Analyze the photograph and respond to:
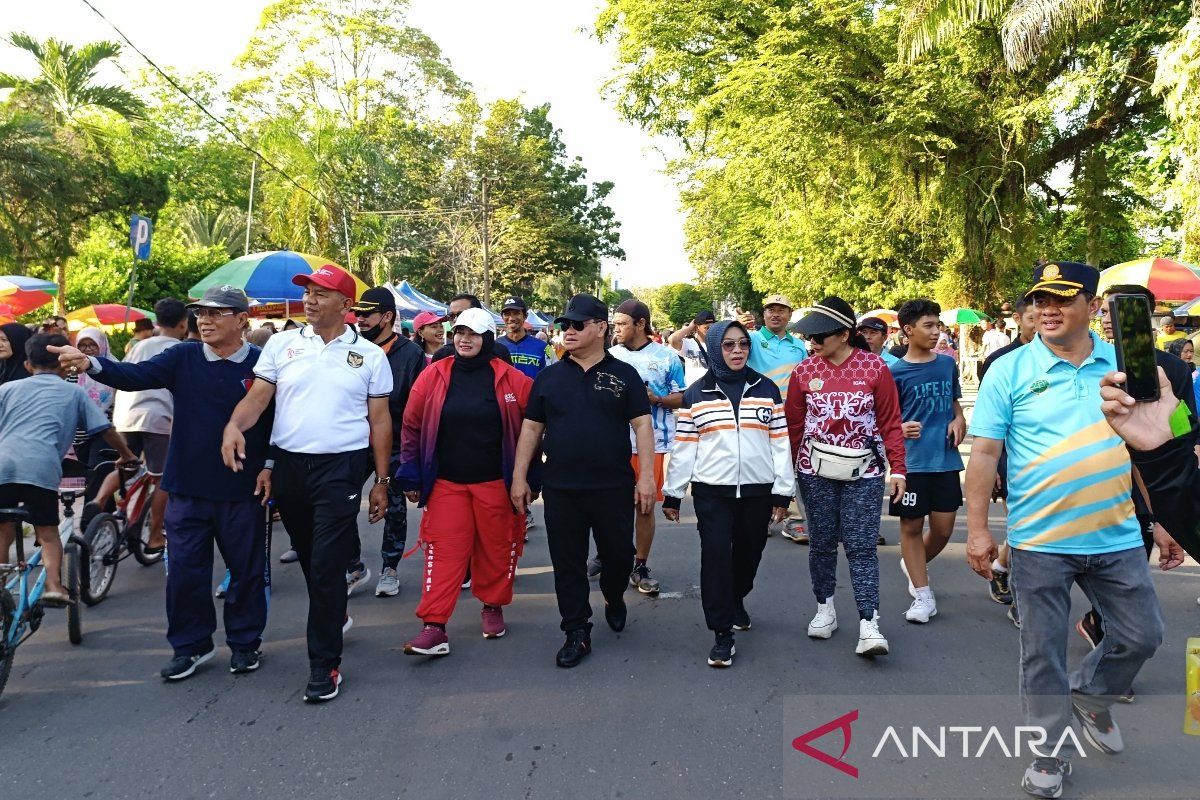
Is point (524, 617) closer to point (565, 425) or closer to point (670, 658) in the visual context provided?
point (670, 658)

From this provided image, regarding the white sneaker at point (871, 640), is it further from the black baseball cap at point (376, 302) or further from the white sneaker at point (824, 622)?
the black baseball cap at point (376, 302)

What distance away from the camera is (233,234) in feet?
131

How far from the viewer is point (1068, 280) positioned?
2.99 meters

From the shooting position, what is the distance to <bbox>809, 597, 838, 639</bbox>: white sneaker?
470cm

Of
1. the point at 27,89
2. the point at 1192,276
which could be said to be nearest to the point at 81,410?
the point at 1192,276

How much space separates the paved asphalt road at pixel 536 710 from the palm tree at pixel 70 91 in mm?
20025

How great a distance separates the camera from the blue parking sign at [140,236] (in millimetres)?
9811

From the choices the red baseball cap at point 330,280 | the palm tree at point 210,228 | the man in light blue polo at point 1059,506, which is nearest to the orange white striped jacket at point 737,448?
the man in light blue polo at point 1059,506

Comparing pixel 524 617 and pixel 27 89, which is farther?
pixel 27 89

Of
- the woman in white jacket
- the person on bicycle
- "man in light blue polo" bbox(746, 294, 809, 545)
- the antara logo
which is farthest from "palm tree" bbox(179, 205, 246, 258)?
the antara logo

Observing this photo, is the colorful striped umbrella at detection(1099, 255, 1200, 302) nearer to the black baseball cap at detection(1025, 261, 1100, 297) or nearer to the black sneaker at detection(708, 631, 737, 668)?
the black baseball cap at detection(1025, 261, 1100, 297)

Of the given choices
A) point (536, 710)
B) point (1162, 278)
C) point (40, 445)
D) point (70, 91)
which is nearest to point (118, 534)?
point (40, 445)

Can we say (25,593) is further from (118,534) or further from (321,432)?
(321,432)

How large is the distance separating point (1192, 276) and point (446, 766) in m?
9.10
